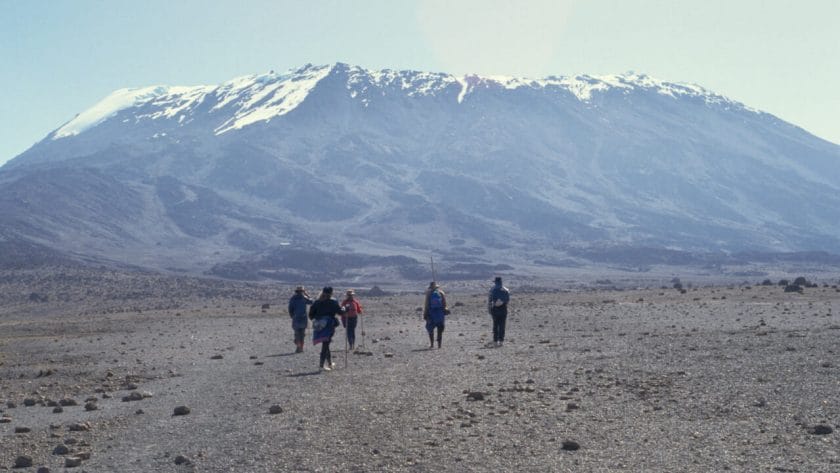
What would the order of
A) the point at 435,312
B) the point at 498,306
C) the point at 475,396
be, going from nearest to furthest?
1. the point at 475,396
2. the point at 435,312
3. the point at 498,306

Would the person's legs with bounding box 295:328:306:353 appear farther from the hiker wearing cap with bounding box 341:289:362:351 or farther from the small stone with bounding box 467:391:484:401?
the small stone with bounding box 467:391:484:401

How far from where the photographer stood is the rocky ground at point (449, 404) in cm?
902

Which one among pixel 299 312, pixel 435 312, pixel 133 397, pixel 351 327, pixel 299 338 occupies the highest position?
pixel 435 312

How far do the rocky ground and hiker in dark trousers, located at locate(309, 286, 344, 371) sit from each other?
49 cm

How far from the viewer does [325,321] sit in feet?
58.8

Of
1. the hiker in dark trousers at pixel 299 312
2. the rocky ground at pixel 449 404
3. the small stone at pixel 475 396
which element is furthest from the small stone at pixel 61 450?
the hiker in dark trousers at pixel 299 312

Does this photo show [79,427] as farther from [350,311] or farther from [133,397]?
[350,311]

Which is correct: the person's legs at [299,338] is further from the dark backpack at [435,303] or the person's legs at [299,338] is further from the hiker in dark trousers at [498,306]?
the hiker in dark trousers at [498,306]

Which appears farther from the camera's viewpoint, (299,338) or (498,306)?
(299,338)

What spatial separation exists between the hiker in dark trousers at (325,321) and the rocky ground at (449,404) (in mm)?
493

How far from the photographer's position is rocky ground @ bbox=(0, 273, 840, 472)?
9.02 metres

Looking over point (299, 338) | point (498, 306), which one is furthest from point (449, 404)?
point (299, 338)

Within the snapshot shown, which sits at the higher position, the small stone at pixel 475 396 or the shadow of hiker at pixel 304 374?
the small stone at pixel 475 396

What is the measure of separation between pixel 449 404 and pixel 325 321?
20.5 feet
